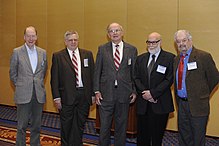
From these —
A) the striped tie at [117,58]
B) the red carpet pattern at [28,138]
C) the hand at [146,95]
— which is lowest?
the red carpet pattern at [28,138]

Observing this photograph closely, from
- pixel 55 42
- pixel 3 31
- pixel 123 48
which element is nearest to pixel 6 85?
pixel 3 31

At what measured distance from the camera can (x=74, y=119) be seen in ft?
13.1

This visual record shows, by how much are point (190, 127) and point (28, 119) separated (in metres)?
2.15

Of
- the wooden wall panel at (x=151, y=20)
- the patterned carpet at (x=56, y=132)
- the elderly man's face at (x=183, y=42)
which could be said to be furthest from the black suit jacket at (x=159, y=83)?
the wooden wall panel at (x=151, y=20)

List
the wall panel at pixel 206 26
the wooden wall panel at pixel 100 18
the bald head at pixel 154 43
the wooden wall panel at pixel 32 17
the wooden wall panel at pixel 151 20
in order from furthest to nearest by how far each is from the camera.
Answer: the wooden wall panel at pixel 32 17
the wooden wall panel at pixel 100 18
the wooden wall panel at pixel 151 20
the wall panel at pixel 206 26
the bald head at pixel 154 43

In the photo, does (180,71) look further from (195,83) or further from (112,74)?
(112,74)

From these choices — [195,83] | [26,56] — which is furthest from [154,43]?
[26,56]

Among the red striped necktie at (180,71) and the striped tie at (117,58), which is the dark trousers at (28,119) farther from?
the red striped necktie at (180,71)

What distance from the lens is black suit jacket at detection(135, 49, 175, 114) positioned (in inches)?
139

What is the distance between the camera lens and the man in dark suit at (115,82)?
12.3ft

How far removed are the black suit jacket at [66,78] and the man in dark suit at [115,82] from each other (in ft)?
0.54

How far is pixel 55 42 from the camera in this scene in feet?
23.5

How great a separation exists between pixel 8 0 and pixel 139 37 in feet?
13.6

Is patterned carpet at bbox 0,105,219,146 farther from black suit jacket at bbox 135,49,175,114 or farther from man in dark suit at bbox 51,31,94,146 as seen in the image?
black suit jacket at bbox 135,49,175,114
